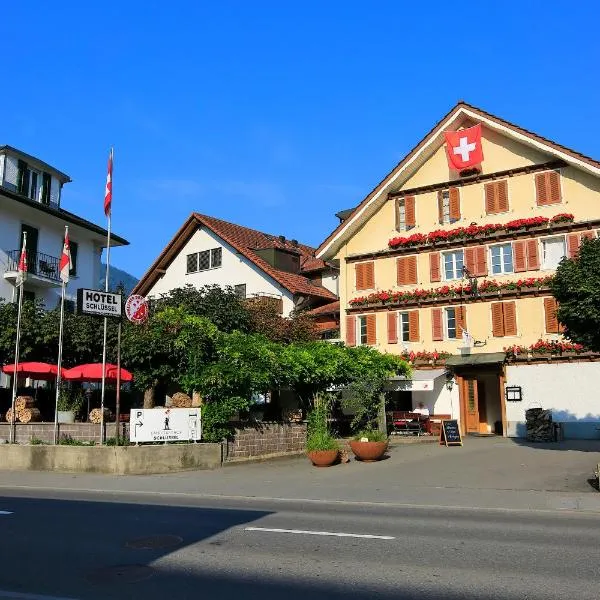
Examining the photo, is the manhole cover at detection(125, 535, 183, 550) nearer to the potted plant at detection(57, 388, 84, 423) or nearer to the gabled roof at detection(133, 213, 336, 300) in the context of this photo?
the potted plant at detection(57, 388, 84, 423)

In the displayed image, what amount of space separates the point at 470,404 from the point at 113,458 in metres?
18.7

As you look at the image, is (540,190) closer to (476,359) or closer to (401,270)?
(401,270)

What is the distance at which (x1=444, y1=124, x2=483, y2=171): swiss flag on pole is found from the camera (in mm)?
32031

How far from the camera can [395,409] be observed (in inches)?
1300

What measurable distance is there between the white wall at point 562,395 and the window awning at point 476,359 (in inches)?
28.6

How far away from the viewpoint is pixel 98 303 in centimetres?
1906

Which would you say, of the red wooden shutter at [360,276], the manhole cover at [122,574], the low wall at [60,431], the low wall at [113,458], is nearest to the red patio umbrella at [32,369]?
the low wall at [60,431]

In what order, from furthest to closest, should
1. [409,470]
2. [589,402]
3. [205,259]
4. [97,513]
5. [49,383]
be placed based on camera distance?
[205,259]
[49,383]
[589,402]
[409,470]
[97,513]

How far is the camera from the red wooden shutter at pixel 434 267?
33.2 metres

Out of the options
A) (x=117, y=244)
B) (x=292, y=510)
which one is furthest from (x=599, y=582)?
(x=117, y=244)

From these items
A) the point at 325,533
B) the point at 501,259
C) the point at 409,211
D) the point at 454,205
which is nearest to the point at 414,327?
the point at 501,259

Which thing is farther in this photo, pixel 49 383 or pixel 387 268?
pixel 387 268

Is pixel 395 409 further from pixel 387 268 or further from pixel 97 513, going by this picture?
pixel 97 513

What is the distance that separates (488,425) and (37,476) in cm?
2113
